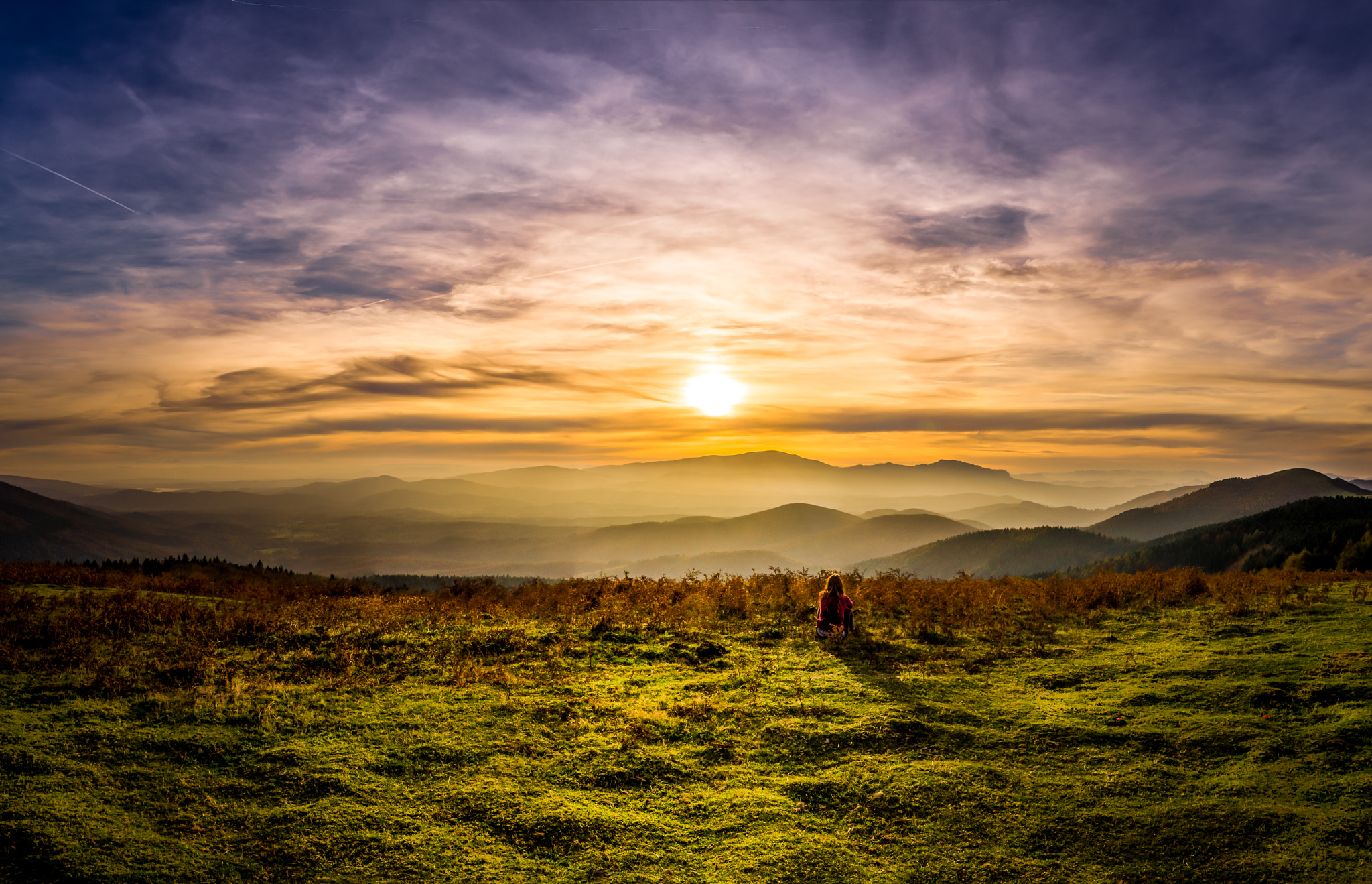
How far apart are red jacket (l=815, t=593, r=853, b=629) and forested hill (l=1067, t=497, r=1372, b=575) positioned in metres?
28.9

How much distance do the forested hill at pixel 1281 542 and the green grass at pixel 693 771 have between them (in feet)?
96.7

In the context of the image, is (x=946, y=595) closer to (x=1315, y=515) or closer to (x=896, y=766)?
(x=896, y=766)

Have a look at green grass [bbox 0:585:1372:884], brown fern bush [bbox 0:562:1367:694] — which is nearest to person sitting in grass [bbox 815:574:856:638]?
brown fern bush [bbox 0:562:1367:694]

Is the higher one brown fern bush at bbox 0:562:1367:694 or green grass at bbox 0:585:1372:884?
brown fern bush at bbox 0:562:1367:694

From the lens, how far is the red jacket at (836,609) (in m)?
14.1

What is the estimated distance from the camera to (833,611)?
46.5ft

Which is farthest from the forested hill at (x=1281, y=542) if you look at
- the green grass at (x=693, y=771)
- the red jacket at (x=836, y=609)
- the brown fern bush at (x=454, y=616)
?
the green grass at (x=693, y=771)

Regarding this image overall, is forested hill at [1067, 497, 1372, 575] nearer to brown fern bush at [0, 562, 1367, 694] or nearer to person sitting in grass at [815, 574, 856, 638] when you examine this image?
brown fern bush at [0, 562, 1367, 694]

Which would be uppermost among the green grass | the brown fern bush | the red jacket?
the red jacket

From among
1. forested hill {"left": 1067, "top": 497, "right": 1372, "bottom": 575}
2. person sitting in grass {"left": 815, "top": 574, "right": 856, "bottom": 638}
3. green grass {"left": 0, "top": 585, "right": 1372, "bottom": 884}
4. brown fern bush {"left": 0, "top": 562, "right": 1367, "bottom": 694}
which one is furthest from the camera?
forested hill {"left": 1067, "top": 497, "right": 1372, "bottom": 575}

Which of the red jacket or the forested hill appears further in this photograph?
the forested hill

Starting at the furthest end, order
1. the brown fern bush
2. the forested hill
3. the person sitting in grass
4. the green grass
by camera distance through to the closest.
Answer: the forested hill
the person sitting in grass
the brown fern bush
the green grass

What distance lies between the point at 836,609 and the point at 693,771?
6945mm

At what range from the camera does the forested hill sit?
3288cm
